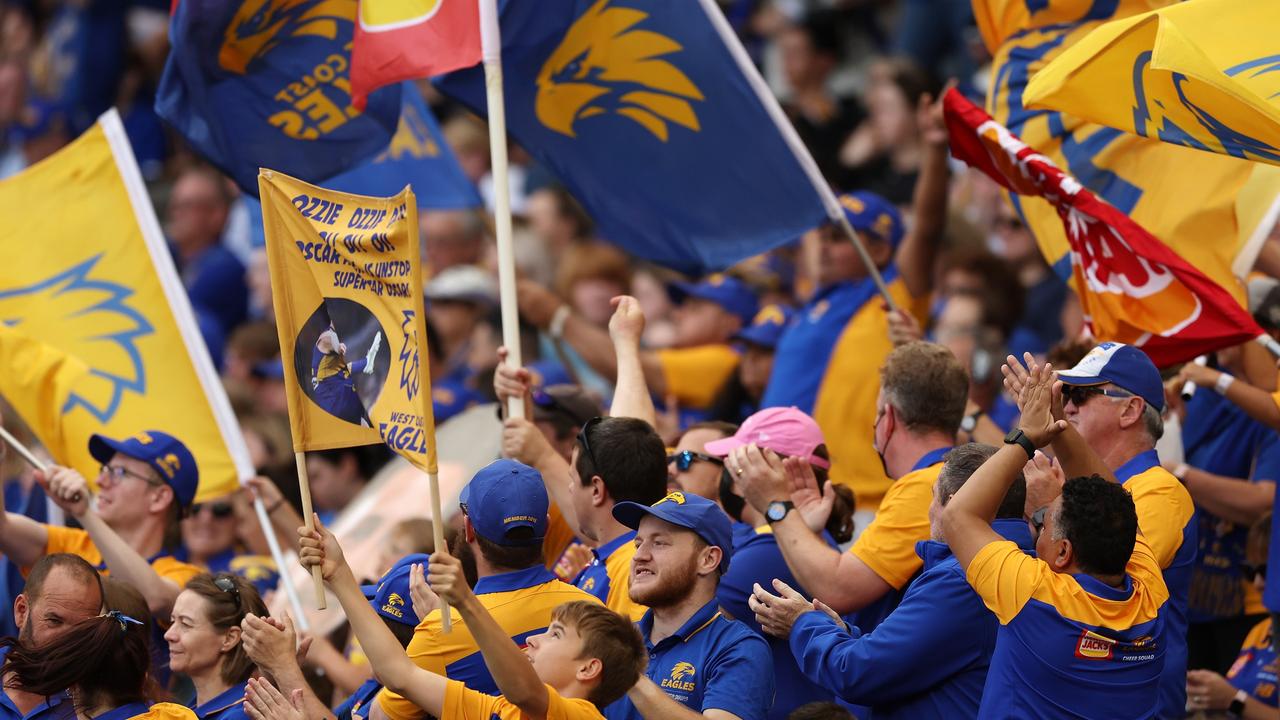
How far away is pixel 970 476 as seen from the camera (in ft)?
17.8

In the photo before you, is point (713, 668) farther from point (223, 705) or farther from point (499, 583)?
point (223, 705)

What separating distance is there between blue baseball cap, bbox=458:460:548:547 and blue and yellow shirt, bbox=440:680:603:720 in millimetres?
676

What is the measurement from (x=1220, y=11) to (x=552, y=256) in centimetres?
793

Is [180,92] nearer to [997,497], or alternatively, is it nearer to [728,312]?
[728,312]

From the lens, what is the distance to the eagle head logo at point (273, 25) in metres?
8.24

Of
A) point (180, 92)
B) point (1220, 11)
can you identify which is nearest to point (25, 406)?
point (180, 92)

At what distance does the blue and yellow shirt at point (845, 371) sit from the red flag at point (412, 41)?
230cm

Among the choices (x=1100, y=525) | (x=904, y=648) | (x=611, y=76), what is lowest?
(x=904, y=648)

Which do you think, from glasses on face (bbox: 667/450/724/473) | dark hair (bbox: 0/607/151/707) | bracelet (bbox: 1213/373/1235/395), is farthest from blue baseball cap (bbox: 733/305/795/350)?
dark hair (bbox: 0/607/151/707)

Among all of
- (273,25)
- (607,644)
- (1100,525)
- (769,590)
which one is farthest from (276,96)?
(1100,525)

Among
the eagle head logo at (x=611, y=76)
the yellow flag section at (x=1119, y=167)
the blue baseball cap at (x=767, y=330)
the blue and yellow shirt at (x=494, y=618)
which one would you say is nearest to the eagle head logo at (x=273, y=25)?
the eagle head logo at (x=611, y=76)

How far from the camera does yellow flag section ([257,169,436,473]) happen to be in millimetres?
5715

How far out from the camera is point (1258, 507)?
23.9ft

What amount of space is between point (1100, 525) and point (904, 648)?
0.76m
